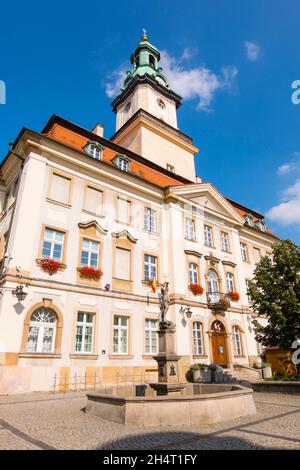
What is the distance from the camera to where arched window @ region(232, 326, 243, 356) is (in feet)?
71.9

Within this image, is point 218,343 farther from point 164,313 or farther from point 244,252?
point 164,313

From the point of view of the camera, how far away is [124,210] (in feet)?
64.5

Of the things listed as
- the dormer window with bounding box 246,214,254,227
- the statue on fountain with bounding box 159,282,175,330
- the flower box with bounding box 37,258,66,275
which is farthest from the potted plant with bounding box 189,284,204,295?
the dormer window with bounding box 246,214,254,227

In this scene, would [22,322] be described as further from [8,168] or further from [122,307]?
[8,168]

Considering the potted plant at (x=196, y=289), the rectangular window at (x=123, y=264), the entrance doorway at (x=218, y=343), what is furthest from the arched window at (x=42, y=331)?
the entrance doorway at (x=218, y=343)

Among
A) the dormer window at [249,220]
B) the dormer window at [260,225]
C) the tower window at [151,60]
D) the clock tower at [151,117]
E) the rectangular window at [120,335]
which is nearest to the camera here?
the rectangular window at [120,335]

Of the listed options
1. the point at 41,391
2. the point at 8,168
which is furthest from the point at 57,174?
the point at 41,391

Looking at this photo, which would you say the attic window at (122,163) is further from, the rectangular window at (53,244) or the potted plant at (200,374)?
the potted plant at (200,374)

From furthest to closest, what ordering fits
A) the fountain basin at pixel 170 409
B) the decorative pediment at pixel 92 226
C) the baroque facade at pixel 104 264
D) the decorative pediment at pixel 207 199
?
the decorative pediment at pixel 207 199
the decorative pediment at pixel 92 226
the baroque facade at pixel 104 264
the fountain basin at pixel 170 409

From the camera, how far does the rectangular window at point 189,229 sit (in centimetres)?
2239

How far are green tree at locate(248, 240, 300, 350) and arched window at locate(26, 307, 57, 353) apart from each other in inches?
383

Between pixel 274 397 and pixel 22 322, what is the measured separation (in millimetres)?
10561

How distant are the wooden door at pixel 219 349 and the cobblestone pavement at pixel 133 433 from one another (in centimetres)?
1144
